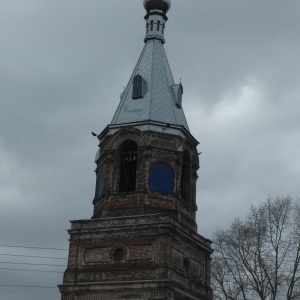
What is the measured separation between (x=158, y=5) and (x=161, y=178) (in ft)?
29.1

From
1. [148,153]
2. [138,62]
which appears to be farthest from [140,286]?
[138,62]

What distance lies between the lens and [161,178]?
925 inches

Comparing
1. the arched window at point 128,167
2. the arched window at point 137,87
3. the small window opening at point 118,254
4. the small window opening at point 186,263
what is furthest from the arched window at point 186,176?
the small window opening at point 118,254

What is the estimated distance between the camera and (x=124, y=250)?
22578 mm

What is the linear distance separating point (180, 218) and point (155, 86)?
5606mm

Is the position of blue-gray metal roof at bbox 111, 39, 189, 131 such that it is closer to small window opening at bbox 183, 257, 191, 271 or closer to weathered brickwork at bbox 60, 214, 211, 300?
weathered brickwork at bbox 60, 214, 211, 300

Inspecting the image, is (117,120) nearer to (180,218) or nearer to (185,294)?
(180,218)

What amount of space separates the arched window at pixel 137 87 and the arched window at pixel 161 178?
11.0 feet

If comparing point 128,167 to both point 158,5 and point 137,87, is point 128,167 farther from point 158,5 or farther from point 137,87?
point 158,5

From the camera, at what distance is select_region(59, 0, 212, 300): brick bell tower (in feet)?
72.5

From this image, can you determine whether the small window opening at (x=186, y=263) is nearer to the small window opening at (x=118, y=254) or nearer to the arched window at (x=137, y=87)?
the small window opening at (x=118, y=254)

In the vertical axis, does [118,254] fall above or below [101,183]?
below

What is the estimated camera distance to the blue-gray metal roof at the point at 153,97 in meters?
24.8

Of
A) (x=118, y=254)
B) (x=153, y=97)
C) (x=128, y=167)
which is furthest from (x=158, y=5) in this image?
(x=118, y=254)
